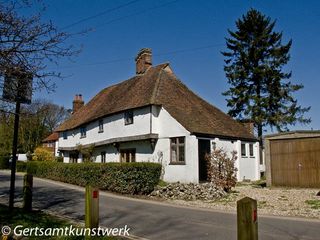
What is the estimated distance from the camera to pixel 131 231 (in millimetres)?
9281

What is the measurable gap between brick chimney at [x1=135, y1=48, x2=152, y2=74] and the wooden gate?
1405 centimetres

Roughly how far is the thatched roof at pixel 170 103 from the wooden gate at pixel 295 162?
13.4 feet

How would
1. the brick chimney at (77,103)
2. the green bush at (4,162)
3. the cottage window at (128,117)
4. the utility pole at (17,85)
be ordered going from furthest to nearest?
the green bush at (4,162), the brick chimney at (77,103), the cottage window at (128,117), the utility pole at (17,85)

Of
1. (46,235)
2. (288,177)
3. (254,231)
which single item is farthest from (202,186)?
(254,231)

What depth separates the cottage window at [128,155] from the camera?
1049 inches

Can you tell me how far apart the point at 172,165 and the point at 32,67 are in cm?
1608

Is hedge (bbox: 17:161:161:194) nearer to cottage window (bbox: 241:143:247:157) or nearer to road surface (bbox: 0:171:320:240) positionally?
road surface (bbox: 0:171:320:240)

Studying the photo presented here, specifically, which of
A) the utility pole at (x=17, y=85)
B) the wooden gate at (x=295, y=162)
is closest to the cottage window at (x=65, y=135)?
the wooden gate at (x=295, y=162)

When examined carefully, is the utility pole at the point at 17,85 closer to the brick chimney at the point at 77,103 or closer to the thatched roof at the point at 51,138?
the brick chimney at the point at 77,103

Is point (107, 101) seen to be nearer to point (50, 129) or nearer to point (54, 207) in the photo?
point (54, 207)

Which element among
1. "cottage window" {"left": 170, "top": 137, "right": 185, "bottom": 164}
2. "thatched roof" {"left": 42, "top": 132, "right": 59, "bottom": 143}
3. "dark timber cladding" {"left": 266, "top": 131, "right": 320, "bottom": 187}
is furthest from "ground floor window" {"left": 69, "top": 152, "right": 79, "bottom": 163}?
"thatched roof" {"left": 42, "top": 132, "right": 59, "bottom": 143}

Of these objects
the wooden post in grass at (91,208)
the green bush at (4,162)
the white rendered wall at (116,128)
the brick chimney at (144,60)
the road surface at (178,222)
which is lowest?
the road surface at (178,222)

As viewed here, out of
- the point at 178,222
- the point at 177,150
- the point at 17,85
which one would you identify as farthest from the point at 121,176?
the point at 17,85

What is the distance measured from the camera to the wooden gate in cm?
2066
